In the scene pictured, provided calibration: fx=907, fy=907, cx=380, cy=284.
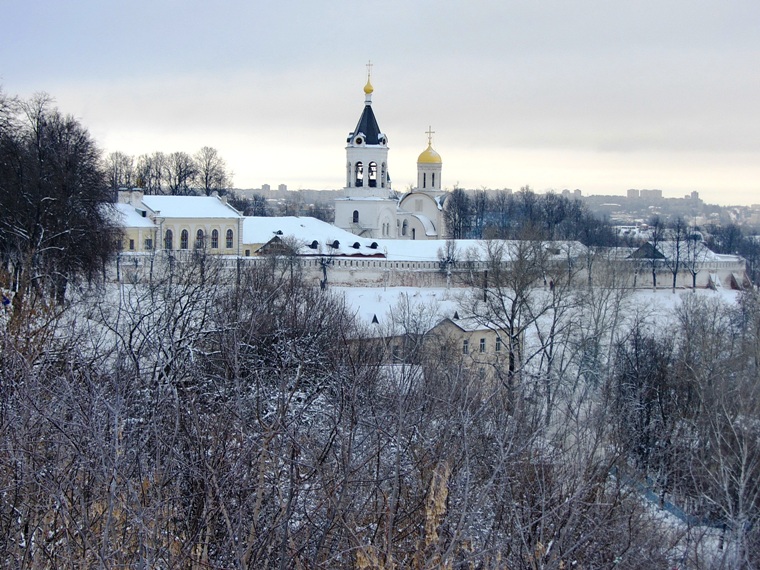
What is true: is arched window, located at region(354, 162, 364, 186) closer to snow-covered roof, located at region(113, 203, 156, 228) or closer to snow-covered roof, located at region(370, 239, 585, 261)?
snow-covered roof, located at region(370, 239, 585, 261)

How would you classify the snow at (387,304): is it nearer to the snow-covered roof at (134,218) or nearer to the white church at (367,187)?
the snow-covered roof at (134,218)

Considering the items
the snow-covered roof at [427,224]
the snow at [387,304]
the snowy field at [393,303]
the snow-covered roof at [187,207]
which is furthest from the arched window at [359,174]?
the snow at [387,304]

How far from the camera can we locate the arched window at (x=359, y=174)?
43.3m

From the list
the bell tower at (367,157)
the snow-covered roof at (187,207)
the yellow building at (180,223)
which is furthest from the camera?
the bell tower at (367,157)

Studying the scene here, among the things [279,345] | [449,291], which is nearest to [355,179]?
[449,291]

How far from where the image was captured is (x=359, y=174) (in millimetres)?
43594

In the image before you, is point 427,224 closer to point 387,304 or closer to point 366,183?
point 366,183

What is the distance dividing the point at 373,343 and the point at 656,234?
109 ft

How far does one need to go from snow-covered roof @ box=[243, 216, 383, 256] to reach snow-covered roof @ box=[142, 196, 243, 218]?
148cm

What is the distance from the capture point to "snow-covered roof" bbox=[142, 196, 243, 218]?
37688mm

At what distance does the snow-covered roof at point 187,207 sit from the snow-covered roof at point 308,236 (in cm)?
148

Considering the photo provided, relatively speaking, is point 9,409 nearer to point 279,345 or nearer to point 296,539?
point 296,539

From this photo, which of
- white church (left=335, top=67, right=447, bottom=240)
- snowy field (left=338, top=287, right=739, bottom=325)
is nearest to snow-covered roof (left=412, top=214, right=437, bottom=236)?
white church (left=335, top=67, right=447, bottom=240)

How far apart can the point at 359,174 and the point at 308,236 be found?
19.1 ft
